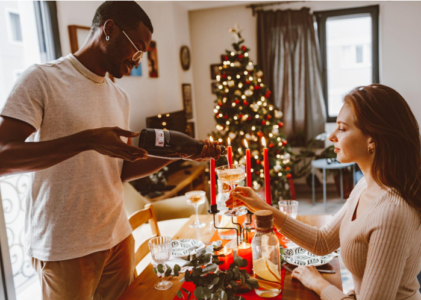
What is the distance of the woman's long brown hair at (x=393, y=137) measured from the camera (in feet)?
3.30

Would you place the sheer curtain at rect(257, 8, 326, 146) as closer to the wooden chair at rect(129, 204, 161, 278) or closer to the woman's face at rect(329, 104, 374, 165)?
the wooden chair at rect(129, 204, 161, 278)

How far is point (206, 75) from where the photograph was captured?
18.1ft

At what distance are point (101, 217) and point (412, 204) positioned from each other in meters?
1.03

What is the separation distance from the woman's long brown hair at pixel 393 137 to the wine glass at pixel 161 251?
28.9 inches

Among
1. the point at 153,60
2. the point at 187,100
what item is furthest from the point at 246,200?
the point at 187,100

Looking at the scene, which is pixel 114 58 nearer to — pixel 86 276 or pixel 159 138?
pixel 159 138

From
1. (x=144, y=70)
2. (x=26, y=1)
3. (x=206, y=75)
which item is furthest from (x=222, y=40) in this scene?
(x=26, y=1)

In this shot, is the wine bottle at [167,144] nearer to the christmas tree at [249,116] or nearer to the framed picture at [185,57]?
the christmas tree at [249,116]

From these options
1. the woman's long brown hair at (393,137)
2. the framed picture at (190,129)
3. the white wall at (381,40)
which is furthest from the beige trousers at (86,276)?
the white wall at (381,40)

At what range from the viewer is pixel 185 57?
16.6ft

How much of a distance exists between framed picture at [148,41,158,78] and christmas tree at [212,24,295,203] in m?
0.82

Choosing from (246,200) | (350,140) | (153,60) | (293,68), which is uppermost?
(153,60)

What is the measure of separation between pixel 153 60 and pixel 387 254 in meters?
3.85

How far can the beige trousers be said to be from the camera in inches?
47.6
